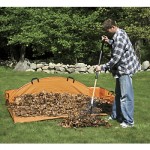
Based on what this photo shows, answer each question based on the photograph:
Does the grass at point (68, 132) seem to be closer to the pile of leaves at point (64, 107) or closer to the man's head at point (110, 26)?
the pile of leaves at point (64, 107)

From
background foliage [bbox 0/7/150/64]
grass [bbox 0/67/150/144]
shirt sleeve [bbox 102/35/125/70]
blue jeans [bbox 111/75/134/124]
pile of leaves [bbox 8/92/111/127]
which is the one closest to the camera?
grass [bbox 0/67/150/144]

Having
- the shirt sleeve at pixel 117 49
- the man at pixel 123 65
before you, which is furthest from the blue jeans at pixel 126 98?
the shirt sleeve at pixel 117 49

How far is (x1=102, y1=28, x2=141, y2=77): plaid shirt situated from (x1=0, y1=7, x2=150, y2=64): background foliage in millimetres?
7876

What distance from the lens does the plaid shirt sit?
6.31 meters

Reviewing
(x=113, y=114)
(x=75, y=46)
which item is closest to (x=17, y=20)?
(x=75, y=46)

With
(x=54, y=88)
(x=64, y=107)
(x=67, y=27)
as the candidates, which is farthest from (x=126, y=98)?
(x=67, y=27)

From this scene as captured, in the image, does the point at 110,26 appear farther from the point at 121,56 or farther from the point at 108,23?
the point at 121,56

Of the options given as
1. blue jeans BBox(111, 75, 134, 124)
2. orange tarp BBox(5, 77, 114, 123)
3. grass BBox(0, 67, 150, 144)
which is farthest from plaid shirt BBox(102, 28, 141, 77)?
orange tarp BBox(5, 77, 114, 123)

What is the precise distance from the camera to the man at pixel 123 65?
6.33 m

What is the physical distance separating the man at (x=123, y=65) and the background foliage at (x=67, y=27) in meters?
7.87

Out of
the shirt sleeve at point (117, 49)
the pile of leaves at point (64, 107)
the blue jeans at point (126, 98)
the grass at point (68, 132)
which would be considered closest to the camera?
the grass at point (68, 132)

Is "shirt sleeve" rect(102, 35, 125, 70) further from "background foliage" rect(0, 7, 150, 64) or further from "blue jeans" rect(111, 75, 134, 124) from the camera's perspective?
"background foliage" rect(0, 7, 150, 64)

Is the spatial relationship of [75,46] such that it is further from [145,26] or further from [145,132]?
[145,132]
